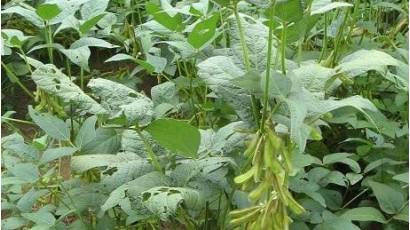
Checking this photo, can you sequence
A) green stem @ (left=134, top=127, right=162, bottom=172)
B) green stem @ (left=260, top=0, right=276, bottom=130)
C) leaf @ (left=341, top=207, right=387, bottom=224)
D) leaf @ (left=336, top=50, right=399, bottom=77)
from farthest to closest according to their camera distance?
leaf @ (left=341, top=207, right=387, bottom=224), green stem @ (left=134, top=127, right=162, bottom=172), leaf @ (left=336, top=50, right=399, bottom=77), green stem @ (left=260, top=0, right=276, bottom=130)

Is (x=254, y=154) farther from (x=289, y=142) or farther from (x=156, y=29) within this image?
(x=156, y=29)

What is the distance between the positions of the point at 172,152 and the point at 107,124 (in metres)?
0.11

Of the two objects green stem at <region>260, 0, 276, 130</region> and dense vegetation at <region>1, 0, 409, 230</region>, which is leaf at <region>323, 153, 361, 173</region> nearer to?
dense vegetation at <region>1, 0, 409, 230</region>

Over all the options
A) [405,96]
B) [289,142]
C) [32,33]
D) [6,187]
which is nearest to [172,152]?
[289,142]

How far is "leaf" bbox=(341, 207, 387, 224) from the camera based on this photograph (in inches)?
47.3

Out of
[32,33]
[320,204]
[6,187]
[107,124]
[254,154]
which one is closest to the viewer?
[254,154]

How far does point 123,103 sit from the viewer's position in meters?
1.03

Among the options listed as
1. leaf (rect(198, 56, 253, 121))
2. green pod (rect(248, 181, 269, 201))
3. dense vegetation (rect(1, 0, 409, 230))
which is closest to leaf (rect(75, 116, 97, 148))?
dense vegetation (rect(1, 0, 409, 230))

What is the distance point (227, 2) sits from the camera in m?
0.94

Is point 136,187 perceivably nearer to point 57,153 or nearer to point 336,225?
point 57,153

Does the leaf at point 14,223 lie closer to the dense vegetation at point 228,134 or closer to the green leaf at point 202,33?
the dense vegetation at point 228,134

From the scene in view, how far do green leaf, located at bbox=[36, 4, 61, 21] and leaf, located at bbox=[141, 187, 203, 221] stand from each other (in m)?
0.46

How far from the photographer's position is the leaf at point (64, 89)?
1039 mm

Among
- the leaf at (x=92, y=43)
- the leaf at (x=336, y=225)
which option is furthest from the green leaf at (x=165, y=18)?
the leaf at (x=336, y=225)
